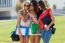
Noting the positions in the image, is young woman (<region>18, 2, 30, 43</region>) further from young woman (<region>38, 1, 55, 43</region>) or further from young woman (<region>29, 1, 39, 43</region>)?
young woman (<region>38, 1, 55, 43</region>)

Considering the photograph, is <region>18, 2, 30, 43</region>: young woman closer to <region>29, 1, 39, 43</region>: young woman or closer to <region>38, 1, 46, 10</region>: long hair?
<region>29, 1, 39, 43</region>: young woman

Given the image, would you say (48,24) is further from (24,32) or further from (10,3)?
(10,3)

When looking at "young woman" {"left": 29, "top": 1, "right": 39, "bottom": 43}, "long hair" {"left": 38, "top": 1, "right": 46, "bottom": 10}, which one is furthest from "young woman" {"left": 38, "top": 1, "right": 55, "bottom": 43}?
"young woman" {"left": 29, "top": 1, "right": 39, "bottom": 43}

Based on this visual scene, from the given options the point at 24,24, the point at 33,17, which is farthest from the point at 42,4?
the point at 24,24

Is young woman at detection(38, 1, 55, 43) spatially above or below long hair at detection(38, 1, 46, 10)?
below

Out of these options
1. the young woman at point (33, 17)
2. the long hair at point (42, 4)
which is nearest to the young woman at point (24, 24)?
the young woman at point (33, 17)

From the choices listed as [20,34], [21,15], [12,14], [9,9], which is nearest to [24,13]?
[21,15]

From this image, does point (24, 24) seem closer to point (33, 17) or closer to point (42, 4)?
point (33, 17)

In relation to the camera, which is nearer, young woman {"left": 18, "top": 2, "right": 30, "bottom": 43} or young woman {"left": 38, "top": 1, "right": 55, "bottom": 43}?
young woman {"left": 38, "top": 1, "right": 55, "bottom": 43}

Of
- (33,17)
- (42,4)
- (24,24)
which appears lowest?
(24,24)

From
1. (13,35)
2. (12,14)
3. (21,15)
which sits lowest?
(12,14)

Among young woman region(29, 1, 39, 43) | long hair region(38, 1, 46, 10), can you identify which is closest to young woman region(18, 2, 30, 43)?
young woman region(29, 1, 39, 43)

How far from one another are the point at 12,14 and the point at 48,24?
160 ft

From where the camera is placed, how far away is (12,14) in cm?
5372
